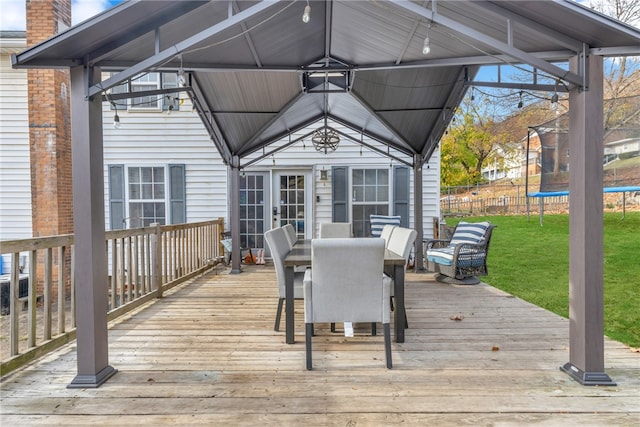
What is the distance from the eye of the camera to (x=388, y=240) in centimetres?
461

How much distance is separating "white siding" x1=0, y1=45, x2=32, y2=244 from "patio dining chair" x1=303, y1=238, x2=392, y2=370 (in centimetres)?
Answer: 755

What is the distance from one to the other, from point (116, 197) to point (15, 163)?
2006 mm

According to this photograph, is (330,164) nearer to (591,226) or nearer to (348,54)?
(348,54)

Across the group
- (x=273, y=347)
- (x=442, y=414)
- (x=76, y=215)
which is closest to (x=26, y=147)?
(x=76, y=215)

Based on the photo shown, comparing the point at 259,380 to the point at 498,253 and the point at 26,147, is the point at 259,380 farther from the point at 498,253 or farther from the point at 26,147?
the point at 498,253

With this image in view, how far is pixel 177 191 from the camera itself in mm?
8203

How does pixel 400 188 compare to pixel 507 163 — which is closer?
pixel 400 188

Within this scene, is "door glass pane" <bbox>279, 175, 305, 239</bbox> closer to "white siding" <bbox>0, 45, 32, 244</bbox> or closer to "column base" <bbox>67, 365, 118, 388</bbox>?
"white siding" <bbox>0, 45, 32, 244</bbox>

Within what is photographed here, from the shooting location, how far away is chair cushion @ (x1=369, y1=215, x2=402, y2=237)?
7.57 metres

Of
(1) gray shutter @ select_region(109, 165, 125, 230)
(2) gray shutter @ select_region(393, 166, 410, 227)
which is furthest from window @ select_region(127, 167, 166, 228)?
(2) gray shutter @ select_region(393, 166, 410, 227)

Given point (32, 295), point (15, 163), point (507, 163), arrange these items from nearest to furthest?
1. point (32, 295)
2. point (15, 163)
3. point (507, 163)

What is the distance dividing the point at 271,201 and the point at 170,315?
4309mm

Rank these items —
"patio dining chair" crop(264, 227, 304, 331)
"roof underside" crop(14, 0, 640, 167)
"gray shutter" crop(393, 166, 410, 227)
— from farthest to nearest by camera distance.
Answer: "gray shutter" crop(393, 166, 410, 227)
"patio dining chair" crop(264, 227, 304, 331)
"roof underside" crop(14, 0, 640, 167)

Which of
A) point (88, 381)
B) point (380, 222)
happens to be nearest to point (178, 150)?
point (380, 222)
